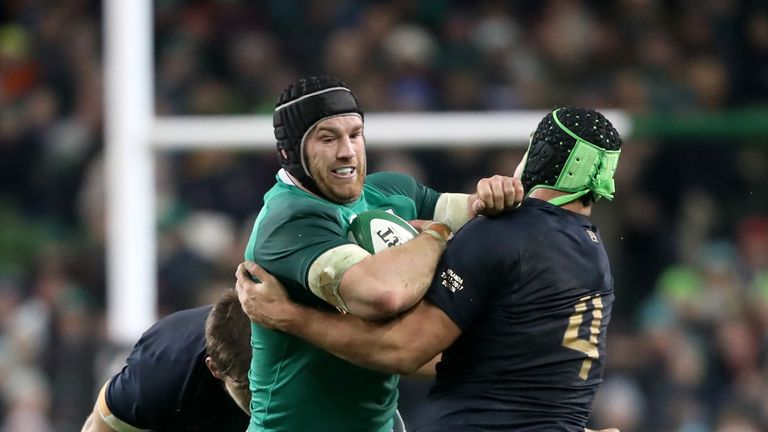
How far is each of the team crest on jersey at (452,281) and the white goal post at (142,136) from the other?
4.03 metres

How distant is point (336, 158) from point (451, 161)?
533 cm

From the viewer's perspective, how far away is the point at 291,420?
4293 millimetres

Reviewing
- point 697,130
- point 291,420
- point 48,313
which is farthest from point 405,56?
point 291,420

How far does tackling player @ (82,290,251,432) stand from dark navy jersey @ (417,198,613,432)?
3.19ft

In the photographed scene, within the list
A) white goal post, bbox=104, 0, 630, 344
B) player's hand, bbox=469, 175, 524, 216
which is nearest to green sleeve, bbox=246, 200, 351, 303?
player's hand, bbox=469, 175, 524, 216

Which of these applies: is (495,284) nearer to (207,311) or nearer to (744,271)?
(207,311)

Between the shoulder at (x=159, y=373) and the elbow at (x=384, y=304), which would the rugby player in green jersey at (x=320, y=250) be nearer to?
the elbow at (x=384, y=304)

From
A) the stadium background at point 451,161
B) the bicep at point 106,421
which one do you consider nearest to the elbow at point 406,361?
the bicep at point 106,421

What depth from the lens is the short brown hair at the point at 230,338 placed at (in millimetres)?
4734

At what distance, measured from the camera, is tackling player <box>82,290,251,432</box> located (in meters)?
4.85

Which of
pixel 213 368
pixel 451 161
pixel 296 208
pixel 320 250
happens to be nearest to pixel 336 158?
pixel 296 208

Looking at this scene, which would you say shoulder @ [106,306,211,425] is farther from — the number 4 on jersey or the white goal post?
the white goal post

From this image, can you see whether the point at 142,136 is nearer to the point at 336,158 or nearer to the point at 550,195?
the point at 336,158

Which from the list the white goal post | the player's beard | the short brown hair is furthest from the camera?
the white goal post
